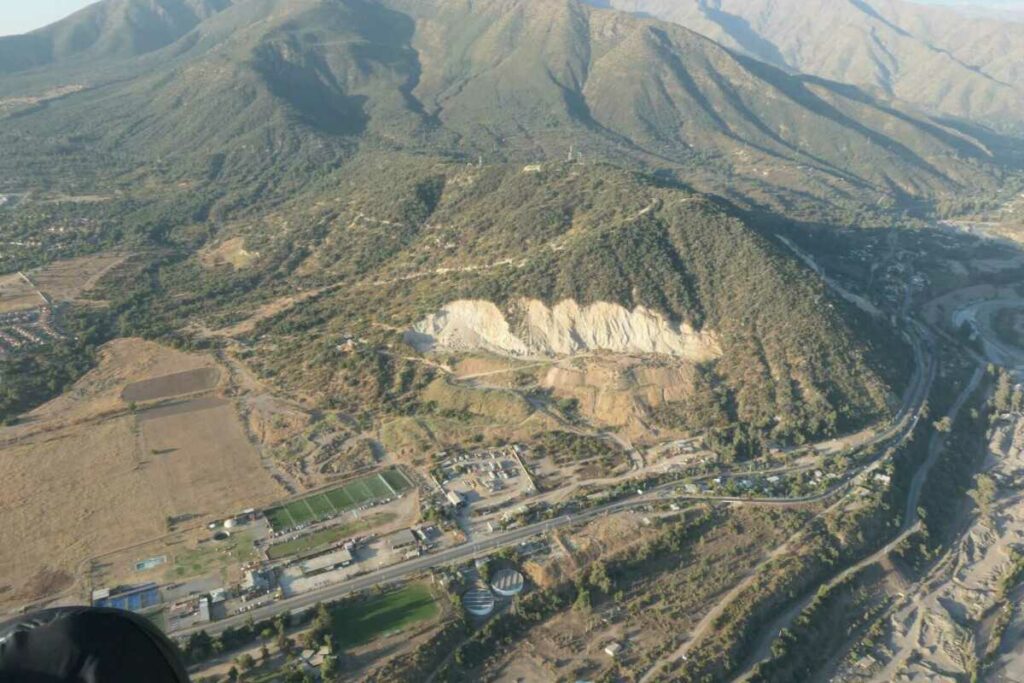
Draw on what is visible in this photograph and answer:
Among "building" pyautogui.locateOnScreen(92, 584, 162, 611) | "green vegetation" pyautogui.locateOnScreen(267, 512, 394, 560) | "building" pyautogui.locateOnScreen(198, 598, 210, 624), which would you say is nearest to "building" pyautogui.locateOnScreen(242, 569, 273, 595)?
"green vegetation" pyautogui.locateOnScreen(267, 512, 394, 560)

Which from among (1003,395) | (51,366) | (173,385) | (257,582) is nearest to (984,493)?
(1003,395)

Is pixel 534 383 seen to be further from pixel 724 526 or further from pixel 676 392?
pixel 724 526

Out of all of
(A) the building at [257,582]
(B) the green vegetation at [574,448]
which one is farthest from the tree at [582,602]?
(A) the building at [257,582]

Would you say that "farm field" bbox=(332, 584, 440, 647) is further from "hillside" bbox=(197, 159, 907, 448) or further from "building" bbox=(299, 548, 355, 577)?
"hillside" bbox=(197, 159, 907, 448)

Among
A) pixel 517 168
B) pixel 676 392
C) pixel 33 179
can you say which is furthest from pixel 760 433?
pixel 33 179

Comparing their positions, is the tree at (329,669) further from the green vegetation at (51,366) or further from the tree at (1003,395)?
the tree at (1003,395)

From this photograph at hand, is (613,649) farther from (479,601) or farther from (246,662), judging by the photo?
(246,662)
